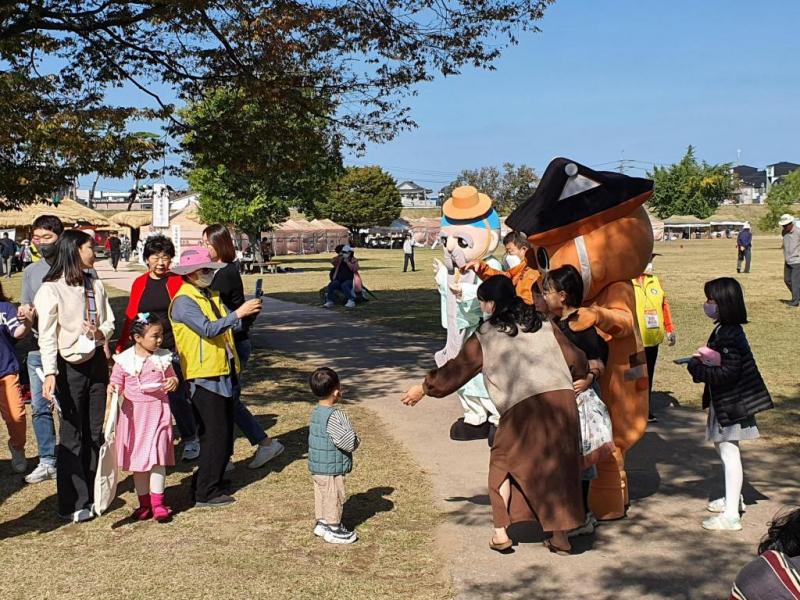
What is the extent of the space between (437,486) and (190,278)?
2.37 meters

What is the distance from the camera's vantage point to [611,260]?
5664mm

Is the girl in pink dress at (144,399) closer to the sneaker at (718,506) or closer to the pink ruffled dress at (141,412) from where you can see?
the pink ruffled dress at (141,412)

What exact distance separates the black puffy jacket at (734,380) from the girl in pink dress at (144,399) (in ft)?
11.2

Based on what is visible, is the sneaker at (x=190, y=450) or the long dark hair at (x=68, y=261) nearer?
the long dark hair at (x=68, y=261)

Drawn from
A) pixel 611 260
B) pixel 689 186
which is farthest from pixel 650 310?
pixel 689 186

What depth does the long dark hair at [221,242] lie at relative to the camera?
21.4 ft

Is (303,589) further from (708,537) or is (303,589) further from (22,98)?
(22,98)

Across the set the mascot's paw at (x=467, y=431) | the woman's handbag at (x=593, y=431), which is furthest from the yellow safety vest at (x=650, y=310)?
the woman's handbag at (x=593, y=431)

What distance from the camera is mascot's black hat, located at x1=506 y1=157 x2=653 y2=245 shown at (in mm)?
5734

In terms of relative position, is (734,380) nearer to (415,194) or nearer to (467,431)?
(467,431)

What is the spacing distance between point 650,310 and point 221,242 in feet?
12.6

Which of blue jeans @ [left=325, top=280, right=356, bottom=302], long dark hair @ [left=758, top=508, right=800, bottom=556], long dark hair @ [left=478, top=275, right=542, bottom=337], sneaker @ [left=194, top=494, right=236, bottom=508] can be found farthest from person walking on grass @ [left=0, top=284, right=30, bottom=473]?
blue jeans @ [left=325, top=280, right=356, bottom=302]

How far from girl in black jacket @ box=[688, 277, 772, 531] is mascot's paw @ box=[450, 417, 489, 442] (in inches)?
66.7

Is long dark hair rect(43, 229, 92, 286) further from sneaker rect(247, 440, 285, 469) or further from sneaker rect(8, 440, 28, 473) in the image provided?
sneaker rect(247, 440, 285, 469)
